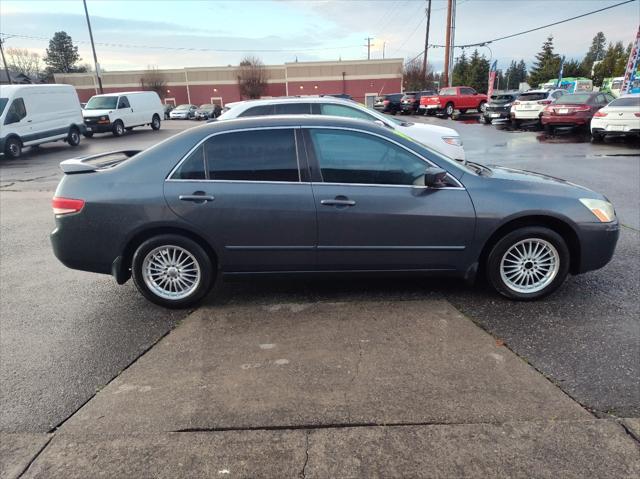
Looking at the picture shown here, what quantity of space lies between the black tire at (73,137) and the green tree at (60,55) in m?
82.8

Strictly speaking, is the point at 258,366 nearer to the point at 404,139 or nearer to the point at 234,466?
the point at 234,466

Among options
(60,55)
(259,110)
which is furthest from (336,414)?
(60,55)

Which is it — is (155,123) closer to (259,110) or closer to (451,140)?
(259,110)

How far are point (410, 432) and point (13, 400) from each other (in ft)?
8.06

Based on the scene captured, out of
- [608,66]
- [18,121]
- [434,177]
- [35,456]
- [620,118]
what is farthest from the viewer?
[608,66]

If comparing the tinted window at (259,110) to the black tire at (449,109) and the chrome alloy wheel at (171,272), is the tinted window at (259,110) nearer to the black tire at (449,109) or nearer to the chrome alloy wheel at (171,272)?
the chrome alloy wheel at (171,272)

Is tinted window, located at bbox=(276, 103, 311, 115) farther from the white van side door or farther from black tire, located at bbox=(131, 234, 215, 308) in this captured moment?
the white van side door

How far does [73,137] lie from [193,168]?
18665mm

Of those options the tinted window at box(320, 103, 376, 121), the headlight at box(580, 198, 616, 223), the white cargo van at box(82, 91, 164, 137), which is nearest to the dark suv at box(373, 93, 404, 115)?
the white cargo van at box(82, 91, 164, 137)

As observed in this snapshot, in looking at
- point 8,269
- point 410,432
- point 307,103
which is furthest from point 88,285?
point 307,103

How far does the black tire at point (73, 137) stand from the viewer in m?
19.5

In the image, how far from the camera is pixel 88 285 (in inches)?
191

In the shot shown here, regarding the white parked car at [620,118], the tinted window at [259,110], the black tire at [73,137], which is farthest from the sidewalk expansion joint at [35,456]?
the black tire at [73,137]

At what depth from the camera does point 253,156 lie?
4.04m
